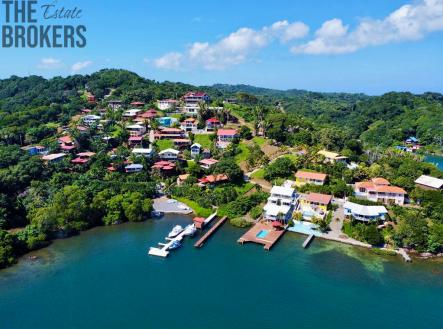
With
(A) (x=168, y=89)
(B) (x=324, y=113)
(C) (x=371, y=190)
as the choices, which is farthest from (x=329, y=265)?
(B) (x=324, y=113)

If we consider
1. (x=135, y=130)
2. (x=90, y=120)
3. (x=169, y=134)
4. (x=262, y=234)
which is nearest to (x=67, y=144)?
(x=135, y=130)

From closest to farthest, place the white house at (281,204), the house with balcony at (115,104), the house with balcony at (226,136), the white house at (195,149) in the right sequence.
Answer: the white house at (281,204), the white house at (195,149), the house with balcony at (226,136), the house with balcony at (115,104)

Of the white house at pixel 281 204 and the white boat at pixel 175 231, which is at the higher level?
the white house at pixel 281 204

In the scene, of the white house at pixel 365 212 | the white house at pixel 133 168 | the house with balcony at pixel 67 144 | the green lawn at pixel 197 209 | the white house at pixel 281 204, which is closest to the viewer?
the white house at pixel 365 212

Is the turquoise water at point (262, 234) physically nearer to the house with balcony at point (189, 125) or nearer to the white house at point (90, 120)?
the house with balcony at point (189, 125)

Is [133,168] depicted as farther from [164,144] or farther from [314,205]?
[314,205]

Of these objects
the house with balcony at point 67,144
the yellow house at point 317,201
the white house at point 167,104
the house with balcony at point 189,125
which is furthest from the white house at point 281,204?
the white house at point 167,104

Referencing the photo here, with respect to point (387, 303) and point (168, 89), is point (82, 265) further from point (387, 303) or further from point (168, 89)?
point (168, 89)
